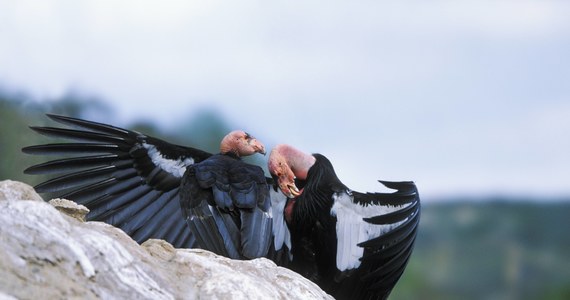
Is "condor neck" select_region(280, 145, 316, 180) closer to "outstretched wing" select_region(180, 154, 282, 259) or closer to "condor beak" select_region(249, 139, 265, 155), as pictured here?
"condor beak" select_region(249, 139, 265, 155)

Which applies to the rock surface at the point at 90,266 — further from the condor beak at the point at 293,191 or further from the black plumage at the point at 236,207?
the condor beak at the point at 293,191

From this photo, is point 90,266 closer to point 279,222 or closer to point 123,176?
point 279,222

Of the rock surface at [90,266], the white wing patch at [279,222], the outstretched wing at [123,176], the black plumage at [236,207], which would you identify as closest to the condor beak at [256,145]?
the black plumage at [236,207]

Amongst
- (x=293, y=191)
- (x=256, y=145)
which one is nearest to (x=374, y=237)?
(x=293, y=191)

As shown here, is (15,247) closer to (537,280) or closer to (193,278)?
(193,278)

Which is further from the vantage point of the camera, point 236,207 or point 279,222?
point 279,222

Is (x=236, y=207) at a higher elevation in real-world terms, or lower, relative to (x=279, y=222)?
higher

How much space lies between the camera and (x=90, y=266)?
20.2 feet

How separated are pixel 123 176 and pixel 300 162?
1.60 metres

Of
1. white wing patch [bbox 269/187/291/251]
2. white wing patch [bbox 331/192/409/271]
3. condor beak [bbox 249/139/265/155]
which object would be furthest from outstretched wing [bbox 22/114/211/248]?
white wing patch [bbox 331/192/409/271]

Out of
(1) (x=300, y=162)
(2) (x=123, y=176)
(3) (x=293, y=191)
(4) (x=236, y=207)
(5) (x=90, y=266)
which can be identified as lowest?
(2) (x=123, y=176)

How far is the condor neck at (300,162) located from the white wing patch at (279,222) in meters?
0.23

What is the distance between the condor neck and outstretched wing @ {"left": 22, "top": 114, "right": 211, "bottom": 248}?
0.73m

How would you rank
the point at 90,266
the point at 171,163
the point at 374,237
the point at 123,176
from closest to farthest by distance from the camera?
1. the point at 90,266
2. the point at 374,237
3. the point at 171,163
4. the point at 123,176
